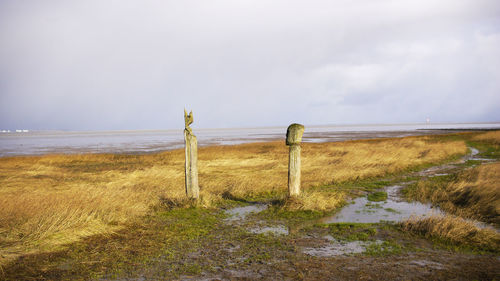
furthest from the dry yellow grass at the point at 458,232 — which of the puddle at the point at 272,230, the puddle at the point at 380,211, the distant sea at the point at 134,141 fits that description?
the distant sea at the point at 134,141

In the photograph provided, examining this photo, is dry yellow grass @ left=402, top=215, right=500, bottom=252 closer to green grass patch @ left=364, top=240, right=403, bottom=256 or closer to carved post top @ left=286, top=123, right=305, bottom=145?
green grass patch @ left=364, top=240, right=403, bottom=256

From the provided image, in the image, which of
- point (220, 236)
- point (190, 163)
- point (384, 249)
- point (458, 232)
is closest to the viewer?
point (384, 249)

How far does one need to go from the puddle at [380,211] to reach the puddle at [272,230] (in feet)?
4.83

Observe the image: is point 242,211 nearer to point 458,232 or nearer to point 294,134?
point 294,134

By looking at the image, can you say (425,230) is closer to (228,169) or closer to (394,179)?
(394,179)

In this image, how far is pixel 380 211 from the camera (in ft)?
35.2

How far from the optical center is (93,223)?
847 centimetres

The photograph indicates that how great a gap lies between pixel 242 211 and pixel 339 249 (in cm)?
441

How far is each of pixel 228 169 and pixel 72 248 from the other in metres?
14.5

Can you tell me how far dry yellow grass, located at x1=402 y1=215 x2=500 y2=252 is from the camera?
23.6 ft

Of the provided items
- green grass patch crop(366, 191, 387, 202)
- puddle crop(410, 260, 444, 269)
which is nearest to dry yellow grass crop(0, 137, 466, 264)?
green grass patch crop(366, 191, 387, 202)

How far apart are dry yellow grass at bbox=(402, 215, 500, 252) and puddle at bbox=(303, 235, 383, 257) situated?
1.38 metres

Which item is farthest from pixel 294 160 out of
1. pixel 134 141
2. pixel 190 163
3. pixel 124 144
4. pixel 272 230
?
pixel 134 141

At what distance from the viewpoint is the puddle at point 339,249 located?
6.97 m
